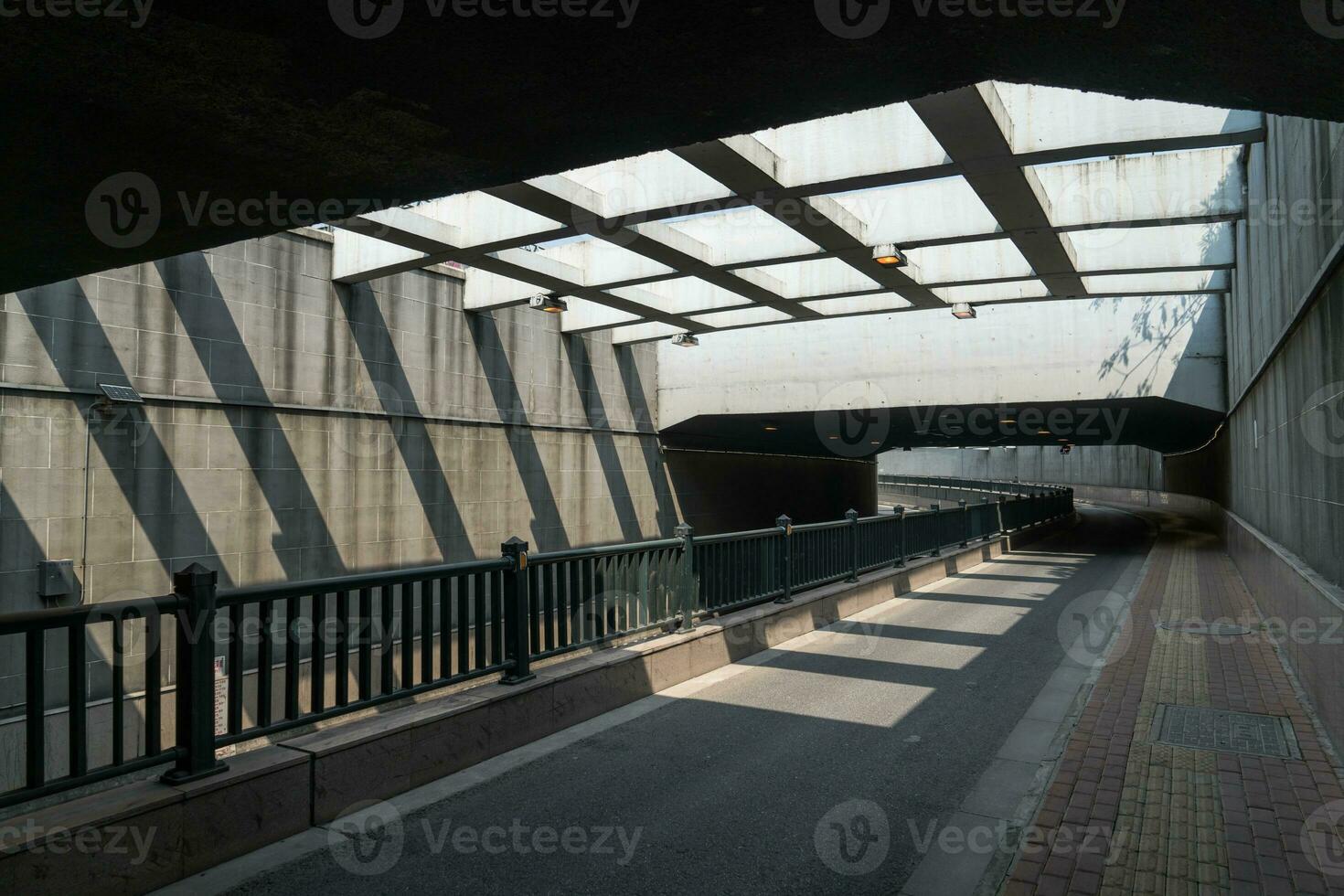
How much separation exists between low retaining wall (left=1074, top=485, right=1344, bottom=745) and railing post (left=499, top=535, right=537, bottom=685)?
5.52 meters

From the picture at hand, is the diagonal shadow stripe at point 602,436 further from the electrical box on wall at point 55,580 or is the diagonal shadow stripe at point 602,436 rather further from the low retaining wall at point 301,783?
the low retaining wall at point 301,783

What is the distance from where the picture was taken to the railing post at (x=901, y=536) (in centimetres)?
1444

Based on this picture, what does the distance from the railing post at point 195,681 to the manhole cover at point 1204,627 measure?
1048cm

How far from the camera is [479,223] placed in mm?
11703

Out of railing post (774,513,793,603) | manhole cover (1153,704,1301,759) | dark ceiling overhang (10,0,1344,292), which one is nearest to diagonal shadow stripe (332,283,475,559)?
railing post (774,513,793,603)

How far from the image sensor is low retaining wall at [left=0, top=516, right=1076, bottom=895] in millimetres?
3605

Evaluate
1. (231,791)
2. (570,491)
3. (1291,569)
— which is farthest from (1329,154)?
(570,491)

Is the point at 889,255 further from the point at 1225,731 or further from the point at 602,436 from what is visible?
the point at 602,436

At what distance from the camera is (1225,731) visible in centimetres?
616

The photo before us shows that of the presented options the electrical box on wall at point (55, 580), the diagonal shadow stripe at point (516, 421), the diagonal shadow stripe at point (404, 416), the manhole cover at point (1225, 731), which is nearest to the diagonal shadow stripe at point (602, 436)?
the diagonal shadow stripe at point (516, 421)

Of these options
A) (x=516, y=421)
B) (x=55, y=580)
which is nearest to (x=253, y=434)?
(x=55, y=580)

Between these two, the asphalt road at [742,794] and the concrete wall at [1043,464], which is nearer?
the asphalt road at [742,794]

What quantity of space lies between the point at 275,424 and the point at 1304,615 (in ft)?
41.0

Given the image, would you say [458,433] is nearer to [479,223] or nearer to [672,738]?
[479,223]
